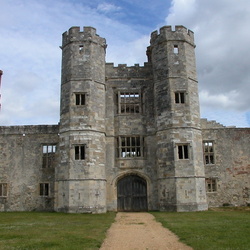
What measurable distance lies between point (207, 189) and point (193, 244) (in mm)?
14598

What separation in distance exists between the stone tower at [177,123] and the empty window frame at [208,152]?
190cm

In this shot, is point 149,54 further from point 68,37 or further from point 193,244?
point 193,244

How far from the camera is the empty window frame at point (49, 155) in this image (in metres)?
23.0

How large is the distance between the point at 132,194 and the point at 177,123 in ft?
18.9

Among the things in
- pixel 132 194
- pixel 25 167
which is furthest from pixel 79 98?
pixel 132 194

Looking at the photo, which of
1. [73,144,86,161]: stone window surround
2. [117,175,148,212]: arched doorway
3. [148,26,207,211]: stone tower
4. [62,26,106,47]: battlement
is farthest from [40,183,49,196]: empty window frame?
[62,26,106,47]: battlement

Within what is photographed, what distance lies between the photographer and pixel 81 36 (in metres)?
22.6

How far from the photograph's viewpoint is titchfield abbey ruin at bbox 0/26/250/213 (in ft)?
66.9

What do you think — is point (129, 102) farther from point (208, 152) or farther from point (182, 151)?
point (208, 152)

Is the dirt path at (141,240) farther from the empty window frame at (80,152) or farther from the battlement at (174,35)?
the battlement at (174,35)

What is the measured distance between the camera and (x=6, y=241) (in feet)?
29.6

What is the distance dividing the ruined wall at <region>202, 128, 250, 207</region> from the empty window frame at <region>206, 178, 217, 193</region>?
18 centimetres

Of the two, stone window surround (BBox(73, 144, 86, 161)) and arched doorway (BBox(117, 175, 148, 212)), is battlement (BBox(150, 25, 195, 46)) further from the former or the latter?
arched doorway (BBox(117, 175, 148, 212))

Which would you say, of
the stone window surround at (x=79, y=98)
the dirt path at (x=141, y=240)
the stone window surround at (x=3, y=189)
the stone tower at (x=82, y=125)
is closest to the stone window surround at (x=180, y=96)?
the stone tower at (x=82, y=125)
